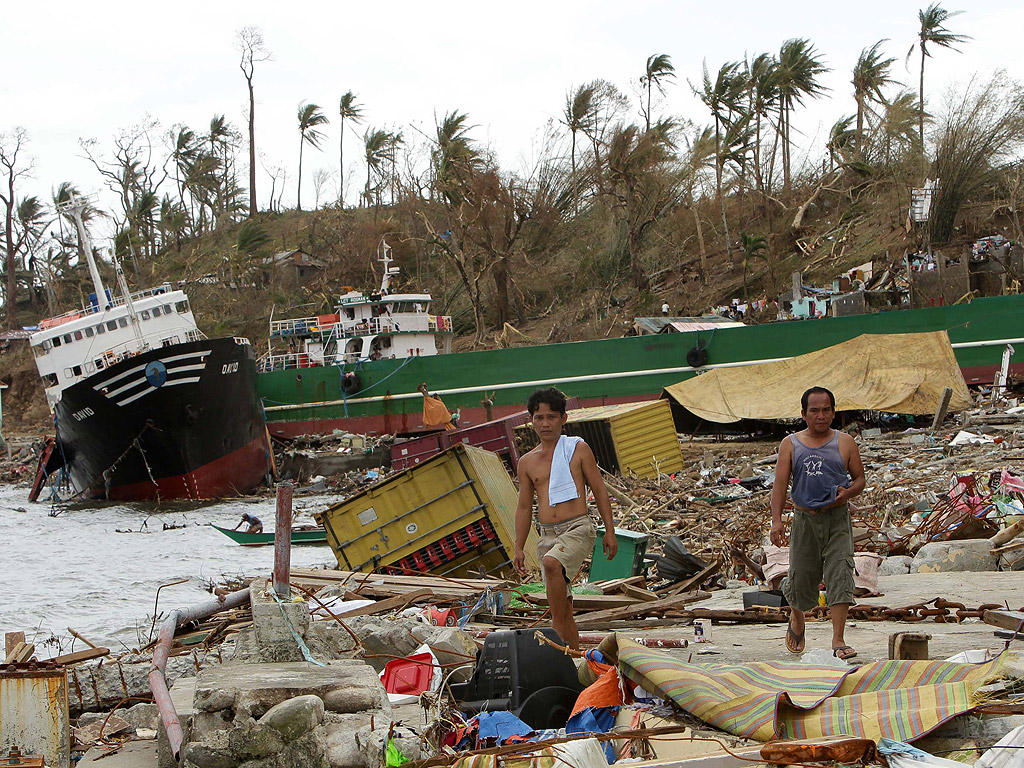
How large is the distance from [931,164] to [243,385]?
22.6m

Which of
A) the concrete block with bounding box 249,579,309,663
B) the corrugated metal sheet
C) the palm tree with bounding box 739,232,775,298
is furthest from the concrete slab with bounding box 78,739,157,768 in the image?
the palm tree with bounding box 739,232,775,298

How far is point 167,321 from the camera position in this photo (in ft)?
90.5

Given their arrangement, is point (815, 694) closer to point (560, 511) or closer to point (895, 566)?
point (560, 511)

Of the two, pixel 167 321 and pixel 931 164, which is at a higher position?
pixel 931 164

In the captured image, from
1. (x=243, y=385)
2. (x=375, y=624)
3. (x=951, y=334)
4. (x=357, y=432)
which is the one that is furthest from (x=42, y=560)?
(x=951, y=334)

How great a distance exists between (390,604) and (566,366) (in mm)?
18922

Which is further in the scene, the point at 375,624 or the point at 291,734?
the point at 375,624

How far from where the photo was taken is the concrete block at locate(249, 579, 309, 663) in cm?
457

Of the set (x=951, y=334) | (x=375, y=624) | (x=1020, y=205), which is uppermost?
(x=1020, y=205)

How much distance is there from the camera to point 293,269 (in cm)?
5119

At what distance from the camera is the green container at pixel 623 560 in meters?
7.52

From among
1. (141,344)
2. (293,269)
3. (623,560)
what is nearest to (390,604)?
(623,560)

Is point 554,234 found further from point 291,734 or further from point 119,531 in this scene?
point 291,734

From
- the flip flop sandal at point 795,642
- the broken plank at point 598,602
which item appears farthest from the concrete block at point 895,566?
the flip flop sandal at point 795,642
